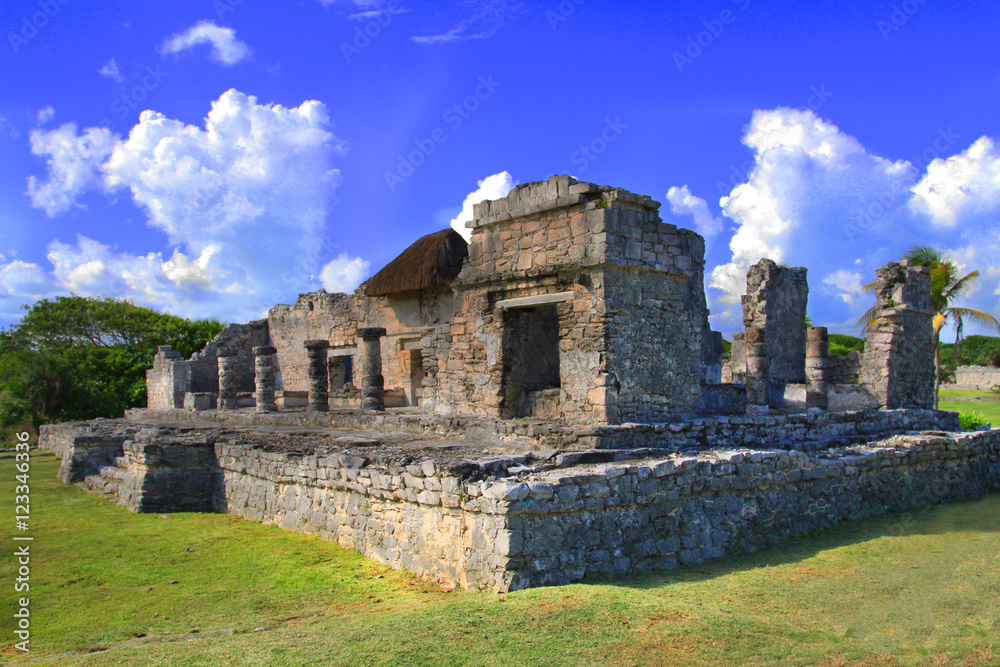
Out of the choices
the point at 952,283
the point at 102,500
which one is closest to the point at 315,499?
the point at 102,500

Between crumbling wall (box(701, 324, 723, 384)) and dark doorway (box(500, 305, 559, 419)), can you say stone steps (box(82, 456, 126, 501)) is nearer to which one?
dark doorway (box(500, 305, 559, 419))

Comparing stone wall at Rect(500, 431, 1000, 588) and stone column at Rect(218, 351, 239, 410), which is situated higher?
stone column at Rect(218, 351, 239, 410)

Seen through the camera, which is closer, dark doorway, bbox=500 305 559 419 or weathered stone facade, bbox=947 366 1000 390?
dark doorway, bbox=500 305 559 419

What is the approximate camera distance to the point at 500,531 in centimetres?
524

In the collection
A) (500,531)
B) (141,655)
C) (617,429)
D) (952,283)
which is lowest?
(141,655)

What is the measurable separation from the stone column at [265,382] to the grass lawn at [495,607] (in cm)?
732

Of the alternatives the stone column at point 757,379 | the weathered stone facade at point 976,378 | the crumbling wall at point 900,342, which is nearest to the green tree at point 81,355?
the stone column at point 757,379

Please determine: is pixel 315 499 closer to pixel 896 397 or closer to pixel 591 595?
pixel 591 595

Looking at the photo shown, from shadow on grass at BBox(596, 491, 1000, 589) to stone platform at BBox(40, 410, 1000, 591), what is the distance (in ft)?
0.39

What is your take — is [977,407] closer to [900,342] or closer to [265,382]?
[900,342]

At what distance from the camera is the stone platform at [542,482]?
5.44m

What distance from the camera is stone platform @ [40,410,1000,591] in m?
5.44

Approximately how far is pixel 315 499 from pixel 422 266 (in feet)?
31.4

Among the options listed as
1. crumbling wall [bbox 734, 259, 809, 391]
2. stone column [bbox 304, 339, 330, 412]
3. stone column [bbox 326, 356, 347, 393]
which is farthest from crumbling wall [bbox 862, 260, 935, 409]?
stone column [bbox 326, 356, 347, 393]
